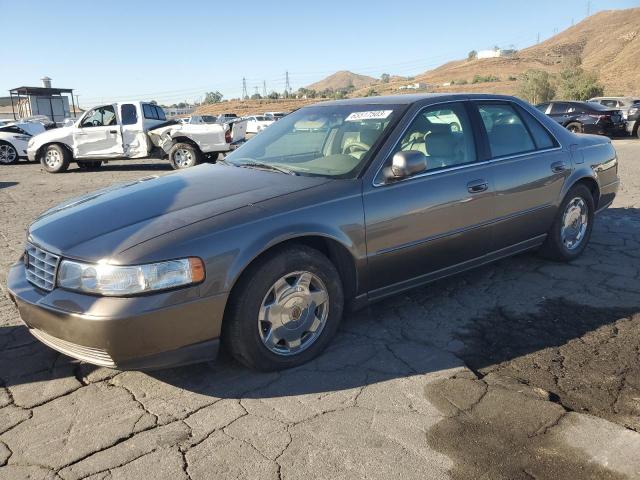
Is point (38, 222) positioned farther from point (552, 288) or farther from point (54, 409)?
point (552, 288)

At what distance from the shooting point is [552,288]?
4.53m

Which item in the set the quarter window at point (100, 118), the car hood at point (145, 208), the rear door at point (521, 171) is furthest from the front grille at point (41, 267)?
the quarter window at point (100, 118)

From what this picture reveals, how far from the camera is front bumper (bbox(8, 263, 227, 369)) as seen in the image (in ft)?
8.73

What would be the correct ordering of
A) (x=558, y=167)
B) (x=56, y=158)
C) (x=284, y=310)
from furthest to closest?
(x=56, y=158), (x=558, y=167), (x=284, y=310)

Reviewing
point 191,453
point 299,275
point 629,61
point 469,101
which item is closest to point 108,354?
point 191,453

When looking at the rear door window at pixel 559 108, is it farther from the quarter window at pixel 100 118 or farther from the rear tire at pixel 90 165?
the rear tire at pixel 90 165

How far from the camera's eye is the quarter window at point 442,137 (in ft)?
12.7

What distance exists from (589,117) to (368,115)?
18.5 metres

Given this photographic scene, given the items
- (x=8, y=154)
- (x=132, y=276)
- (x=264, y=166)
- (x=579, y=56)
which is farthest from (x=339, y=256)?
(x=579, y=56)

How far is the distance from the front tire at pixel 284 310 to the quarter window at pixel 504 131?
192cm

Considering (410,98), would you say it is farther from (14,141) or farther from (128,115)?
(14,141)

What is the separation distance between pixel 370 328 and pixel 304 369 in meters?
0.74

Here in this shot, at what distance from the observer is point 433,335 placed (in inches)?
145

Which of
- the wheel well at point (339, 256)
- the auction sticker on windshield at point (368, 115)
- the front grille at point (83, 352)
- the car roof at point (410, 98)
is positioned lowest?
the front grille at point (83, 352)
